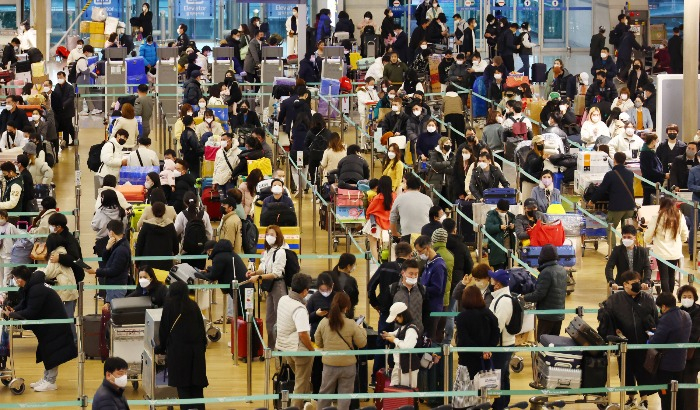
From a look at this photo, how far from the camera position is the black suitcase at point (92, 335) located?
53.5ft

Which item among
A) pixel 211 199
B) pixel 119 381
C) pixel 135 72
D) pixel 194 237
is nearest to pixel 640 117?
pixel 211 199

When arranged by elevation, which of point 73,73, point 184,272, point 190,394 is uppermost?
point 73,73

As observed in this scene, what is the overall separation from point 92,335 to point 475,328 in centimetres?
459

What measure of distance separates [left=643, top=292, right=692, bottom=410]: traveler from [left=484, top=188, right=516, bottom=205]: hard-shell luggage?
644cm

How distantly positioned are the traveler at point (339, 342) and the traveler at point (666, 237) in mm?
6202

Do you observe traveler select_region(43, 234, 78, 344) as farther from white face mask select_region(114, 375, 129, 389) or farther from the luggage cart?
white face mask select_region(114, 375, 129, 389)

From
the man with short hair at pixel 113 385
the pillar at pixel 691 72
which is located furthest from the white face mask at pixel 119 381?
the pillar at pixel 691 72

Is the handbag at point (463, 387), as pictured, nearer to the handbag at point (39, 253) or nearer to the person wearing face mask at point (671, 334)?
the person wearing face mask at point (671, 334)

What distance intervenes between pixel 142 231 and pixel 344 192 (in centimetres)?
372

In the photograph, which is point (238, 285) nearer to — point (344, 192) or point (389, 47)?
point (344, 192)

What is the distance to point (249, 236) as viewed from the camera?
60.0 feet

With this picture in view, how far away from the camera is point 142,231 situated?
59.2ft

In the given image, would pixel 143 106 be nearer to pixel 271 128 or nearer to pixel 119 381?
pixel 271 128

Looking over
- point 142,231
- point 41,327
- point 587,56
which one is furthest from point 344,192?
point 587,56
